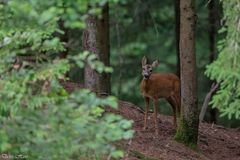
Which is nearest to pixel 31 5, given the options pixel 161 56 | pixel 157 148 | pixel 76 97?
pixel 76 97

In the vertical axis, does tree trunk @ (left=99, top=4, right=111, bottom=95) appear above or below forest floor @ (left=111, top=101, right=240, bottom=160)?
above

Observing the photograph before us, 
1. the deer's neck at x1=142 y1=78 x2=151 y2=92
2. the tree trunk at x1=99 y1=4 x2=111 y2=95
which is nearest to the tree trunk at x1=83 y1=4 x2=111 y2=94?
the tree trunk at x1=99 y1=4 x2=111 y2=95

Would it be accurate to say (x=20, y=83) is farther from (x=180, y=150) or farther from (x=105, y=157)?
(x=180, y=150)

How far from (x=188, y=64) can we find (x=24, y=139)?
6984 mm

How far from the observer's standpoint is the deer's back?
573 inches

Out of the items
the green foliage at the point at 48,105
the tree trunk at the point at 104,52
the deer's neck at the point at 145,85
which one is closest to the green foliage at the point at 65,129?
the green foliage at the point at 48,105

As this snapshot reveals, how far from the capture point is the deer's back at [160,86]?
47.8ft

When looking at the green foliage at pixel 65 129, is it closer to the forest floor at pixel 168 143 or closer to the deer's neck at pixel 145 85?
the forest floor at pixel 168 143

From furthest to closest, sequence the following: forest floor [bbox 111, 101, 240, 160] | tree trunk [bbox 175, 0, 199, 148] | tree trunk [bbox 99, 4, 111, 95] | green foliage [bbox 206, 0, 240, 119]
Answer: tree trunk [bbox 99, 4, 111, 95]
tree trunk [bbox 175, 0, 199, 148]
forest floor [bbox 111, 101, 240, 160]
green foliage [bbox 206, 0, 240, 119]

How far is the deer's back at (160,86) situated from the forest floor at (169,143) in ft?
1.77

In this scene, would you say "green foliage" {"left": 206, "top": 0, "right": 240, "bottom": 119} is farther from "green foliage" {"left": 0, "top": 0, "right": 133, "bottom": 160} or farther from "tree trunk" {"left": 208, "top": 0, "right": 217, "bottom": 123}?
"tree trunk" {"left": 208, "top": 0, "right": 217, "bottom": 123}

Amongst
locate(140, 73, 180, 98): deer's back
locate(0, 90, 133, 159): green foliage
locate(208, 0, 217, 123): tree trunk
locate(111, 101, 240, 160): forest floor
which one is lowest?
locate(111, 101, 240, 160): forest floor

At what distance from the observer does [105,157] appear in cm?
980

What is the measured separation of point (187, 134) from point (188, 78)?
112 cm
